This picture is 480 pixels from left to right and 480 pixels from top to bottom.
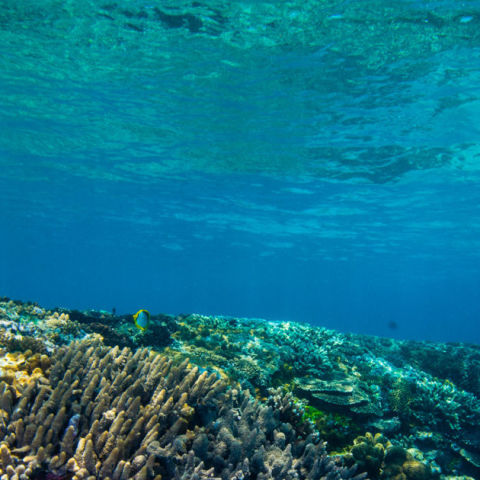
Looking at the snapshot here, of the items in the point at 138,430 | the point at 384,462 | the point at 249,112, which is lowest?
the point at 138,430

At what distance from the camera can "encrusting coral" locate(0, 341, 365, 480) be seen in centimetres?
327

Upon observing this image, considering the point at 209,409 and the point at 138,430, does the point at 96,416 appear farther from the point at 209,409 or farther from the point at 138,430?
the point at 209,409

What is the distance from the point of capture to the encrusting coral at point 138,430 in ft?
10.7

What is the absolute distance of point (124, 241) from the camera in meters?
63.8

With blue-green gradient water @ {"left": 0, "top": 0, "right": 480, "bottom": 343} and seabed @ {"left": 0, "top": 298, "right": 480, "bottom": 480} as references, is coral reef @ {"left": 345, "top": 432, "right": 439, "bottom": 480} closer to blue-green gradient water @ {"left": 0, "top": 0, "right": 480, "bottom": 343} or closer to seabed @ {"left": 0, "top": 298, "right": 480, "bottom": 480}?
seabed @ {"left": 0, "top": 298, "right": 480, "bottom": 480}

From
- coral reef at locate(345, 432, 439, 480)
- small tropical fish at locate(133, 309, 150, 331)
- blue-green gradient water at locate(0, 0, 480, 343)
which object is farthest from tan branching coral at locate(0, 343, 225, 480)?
blue-green gradient water at locate(0, 0, 480, 343)

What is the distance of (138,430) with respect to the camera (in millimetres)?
3641

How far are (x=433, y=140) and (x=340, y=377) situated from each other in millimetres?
17203

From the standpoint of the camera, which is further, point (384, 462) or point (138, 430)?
point (384, 462)

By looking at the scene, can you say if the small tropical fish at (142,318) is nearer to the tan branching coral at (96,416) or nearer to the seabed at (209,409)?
the seabed at (209,409)

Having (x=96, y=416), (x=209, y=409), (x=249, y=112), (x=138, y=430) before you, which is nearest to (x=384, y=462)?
(x=209, y=409)

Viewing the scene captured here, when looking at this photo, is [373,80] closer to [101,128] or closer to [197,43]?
[197,43]

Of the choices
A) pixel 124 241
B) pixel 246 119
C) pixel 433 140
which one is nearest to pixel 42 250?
pixel 124 241

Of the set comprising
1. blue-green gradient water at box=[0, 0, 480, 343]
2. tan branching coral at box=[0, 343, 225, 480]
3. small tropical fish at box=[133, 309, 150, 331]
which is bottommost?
tan branching coral at box=[0, 343, 225, 480]
